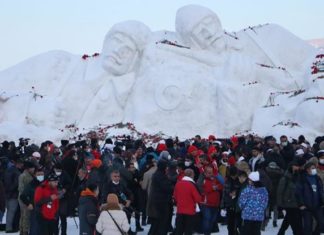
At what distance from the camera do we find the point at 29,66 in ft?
95.3

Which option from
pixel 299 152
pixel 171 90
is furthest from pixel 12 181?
pixel 171 90

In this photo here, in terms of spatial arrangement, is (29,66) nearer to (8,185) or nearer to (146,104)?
(146,104)

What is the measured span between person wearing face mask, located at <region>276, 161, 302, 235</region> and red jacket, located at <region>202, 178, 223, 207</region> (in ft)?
3.68

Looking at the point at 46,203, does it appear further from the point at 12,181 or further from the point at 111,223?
the point at 12,181

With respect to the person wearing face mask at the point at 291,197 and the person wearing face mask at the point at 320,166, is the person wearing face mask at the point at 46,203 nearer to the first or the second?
the person wearing face mask at the point at 291,197

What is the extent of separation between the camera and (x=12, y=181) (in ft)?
45.9

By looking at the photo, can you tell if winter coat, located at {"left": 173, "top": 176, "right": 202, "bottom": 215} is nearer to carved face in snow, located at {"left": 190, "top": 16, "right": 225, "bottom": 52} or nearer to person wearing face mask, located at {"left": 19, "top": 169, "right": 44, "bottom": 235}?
person wearing face mask, located at {"left": 19, "top": 169, "right": 44, "bottom": 235}

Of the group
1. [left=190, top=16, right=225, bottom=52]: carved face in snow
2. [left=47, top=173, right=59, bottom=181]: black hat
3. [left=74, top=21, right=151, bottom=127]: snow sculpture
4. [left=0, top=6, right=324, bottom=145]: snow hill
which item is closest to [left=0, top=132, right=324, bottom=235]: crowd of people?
[left=47, top=173, right=59, bottom=181]: black hat

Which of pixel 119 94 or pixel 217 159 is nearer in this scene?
pixel 217 159

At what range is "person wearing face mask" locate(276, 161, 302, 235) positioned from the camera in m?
12.3

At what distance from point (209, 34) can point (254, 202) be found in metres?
16.9

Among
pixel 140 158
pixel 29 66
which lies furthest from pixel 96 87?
pixel 140 158

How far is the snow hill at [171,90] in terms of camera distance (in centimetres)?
2548

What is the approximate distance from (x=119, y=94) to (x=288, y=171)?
49.5 ft
